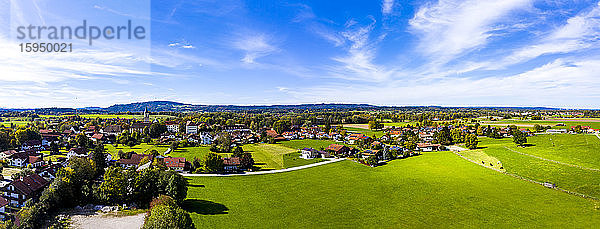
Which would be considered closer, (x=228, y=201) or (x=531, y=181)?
(x=228, y=201)

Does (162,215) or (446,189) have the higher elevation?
(162,215)

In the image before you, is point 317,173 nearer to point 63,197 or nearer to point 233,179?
point 233,179

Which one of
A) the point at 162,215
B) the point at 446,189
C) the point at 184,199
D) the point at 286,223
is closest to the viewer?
the point at 162,215

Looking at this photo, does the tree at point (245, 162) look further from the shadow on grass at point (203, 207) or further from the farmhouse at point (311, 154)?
the shadow on grass at point (203, 207)

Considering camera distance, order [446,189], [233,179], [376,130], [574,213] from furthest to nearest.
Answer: [376,130]
[233,179]
[446,189]
[574,213]

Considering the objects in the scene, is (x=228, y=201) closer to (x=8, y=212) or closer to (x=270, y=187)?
(x=270, y=187)

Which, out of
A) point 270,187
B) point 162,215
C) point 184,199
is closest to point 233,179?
point 270,187

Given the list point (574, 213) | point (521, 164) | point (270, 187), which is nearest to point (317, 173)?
point (270, 187)
